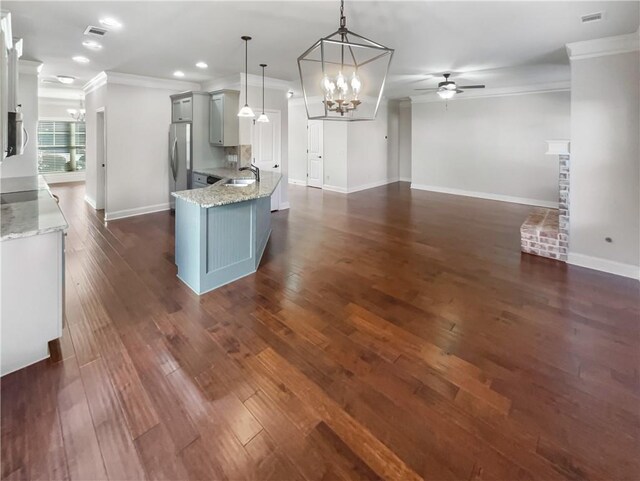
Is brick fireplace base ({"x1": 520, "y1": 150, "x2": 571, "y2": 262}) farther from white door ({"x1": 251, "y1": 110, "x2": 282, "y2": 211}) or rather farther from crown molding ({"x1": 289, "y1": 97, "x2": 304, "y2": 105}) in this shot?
crown molding ({"x1": 289, "y1": 97, "x2": 304, "y2": 105})

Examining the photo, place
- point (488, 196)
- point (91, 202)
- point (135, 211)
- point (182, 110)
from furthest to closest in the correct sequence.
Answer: point (488, 196), point (91, 202), point (135, 211), point (182, 110)

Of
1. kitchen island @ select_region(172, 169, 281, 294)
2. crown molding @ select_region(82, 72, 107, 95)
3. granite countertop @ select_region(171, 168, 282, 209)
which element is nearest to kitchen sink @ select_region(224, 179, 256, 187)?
granite countertop @ select_region(171, 168, 282, 209)

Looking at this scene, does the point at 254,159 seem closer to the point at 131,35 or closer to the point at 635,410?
the point at 131,35

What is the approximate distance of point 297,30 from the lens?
363cm

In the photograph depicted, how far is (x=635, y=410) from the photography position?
6.23 feet

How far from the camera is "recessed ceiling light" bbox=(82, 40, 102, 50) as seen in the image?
4.14m

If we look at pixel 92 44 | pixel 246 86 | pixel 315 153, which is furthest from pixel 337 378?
pixel 315 153

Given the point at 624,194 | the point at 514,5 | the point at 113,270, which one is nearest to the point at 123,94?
the point at 113,270

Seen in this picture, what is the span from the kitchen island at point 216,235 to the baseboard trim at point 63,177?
9868mm

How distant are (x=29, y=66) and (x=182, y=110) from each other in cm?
220

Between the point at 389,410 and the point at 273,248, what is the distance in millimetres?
3084

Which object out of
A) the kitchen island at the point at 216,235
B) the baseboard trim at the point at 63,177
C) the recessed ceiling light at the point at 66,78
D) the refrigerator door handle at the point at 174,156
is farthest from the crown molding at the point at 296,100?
the baseboard trim at the point at 63,177

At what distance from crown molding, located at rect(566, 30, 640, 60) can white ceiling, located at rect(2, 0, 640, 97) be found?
0.38 ft

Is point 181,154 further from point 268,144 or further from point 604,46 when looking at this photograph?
point 604,46
